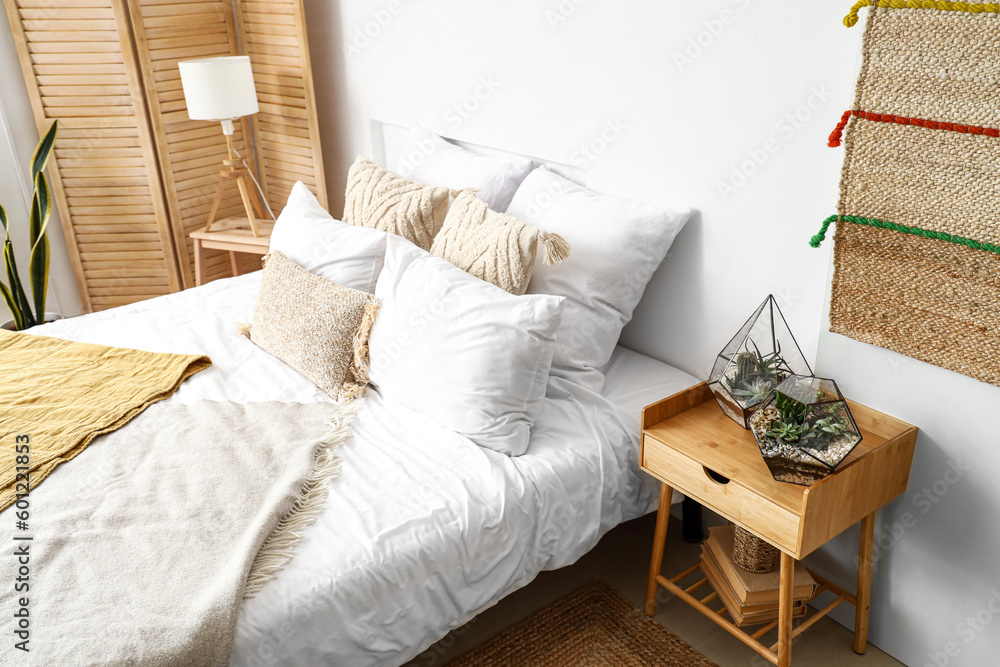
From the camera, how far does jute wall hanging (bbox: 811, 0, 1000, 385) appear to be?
1.36 metres

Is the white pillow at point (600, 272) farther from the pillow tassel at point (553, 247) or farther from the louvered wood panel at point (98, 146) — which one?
the louvered wood panel at point (98, 146)

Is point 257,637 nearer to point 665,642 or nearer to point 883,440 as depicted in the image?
point 665,642

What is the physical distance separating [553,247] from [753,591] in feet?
3.01

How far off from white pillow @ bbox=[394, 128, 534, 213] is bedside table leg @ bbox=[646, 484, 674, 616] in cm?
98

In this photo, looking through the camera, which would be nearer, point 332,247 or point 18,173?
point 332,247

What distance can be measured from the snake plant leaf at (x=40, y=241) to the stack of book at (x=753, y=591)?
2.64m

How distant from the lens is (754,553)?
1752 mm

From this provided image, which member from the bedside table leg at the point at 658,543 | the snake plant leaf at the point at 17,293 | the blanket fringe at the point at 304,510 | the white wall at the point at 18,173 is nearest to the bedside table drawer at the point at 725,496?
the bedside table leg at the point at 658,543

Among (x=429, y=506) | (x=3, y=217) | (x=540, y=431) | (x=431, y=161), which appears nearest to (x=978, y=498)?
(x=540, y=431)

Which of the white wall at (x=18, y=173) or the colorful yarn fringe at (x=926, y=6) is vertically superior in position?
the colorful yarn fringe at (x=926, y=6)

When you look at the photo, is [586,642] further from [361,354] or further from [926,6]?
[926,6]

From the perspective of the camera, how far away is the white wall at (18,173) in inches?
123

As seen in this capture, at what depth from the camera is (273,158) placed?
11.2 ft

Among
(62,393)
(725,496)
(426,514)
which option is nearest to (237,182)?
(62,393)
